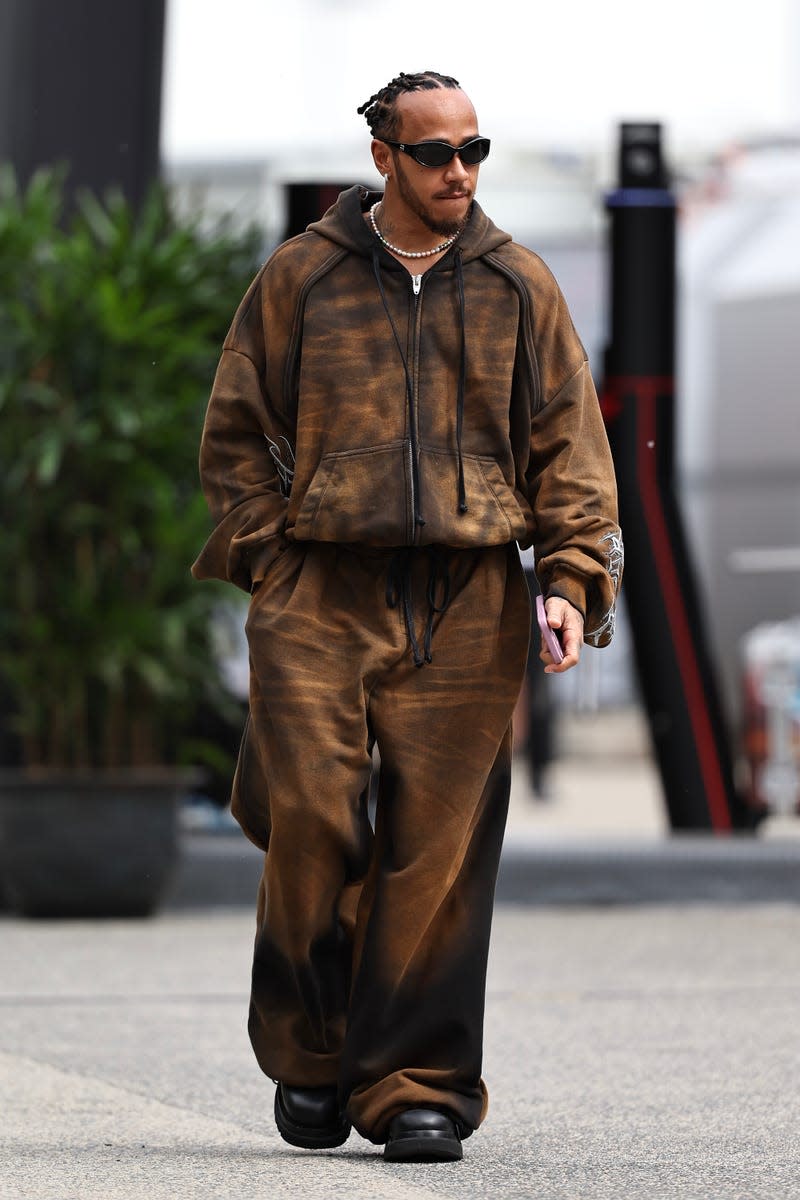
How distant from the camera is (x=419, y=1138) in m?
3.85

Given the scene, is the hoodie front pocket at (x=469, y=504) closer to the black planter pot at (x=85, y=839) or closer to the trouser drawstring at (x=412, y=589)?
the trouser drawstring at (x=412, y=589)

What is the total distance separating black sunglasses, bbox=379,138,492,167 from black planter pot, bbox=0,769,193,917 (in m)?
4.45

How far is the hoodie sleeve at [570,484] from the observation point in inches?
153

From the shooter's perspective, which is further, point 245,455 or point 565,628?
point 245,455

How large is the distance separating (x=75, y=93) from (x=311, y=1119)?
563cm

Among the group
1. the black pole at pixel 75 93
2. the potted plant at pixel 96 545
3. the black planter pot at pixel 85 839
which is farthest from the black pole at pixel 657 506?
the black planter pot at pixel 85 839

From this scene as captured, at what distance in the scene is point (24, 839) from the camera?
7992 millimetres

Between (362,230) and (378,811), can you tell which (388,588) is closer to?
(378,811)

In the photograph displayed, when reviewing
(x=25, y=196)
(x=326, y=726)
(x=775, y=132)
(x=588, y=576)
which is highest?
(x=775, y=132)

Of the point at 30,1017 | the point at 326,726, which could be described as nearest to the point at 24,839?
the point at 30,1017

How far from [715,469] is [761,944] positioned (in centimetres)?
733

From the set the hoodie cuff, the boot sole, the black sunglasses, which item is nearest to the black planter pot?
the boot sole

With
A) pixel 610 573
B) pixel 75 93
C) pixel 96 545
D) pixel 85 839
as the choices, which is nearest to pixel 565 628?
pixel 610 573

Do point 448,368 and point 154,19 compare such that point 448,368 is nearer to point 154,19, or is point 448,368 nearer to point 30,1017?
point 30,1017
